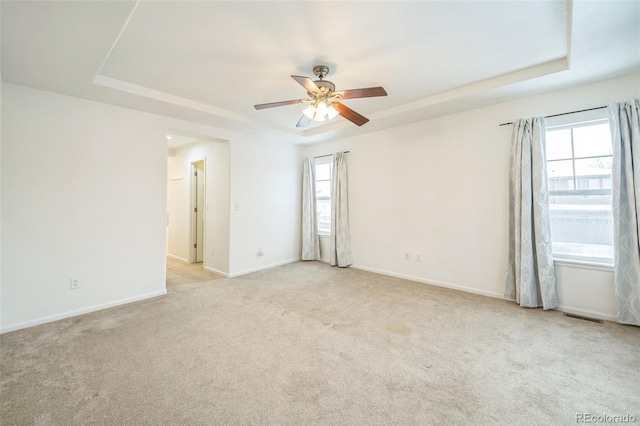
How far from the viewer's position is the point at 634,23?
1.94 m

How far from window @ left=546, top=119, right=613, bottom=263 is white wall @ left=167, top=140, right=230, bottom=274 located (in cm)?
445

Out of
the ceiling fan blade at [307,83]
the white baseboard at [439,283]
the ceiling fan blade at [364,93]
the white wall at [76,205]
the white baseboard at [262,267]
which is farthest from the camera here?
the white baseboard at [262,267]

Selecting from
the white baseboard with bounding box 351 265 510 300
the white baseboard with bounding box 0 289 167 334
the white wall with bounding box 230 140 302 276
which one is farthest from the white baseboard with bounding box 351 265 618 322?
the white baseboard with bounding box 0 289 167 334

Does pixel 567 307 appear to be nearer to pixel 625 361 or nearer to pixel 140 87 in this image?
pixel 625 361

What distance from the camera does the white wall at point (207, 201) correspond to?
4574 millimetres

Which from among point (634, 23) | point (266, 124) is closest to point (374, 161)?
point (266, 124)

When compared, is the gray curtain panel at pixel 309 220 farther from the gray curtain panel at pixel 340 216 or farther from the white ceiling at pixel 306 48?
the white ceiling at pixel 306 48

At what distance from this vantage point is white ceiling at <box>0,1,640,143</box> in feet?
6.02

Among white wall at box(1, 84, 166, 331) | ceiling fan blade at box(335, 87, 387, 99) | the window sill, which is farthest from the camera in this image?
the window sill

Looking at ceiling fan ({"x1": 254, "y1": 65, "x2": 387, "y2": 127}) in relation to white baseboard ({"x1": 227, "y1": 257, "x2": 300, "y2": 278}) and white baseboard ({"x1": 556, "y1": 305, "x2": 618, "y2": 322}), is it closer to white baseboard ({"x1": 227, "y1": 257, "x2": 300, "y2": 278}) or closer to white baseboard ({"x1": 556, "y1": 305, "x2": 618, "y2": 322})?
white baseboard ({"x1": 227, "y1": 257, "x2": 300, "y2": 278})

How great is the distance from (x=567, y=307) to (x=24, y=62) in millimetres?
5714

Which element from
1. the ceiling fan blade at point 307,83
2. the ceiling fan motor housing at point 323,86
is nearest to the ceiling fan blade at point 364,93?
the ceiling fan motor housing at point 323,86

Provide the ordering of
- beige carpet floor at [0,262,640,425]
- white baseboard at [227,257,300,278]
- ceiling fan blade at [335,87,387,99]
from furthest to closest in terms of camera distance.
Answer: white baseboard at [227,257,300,278], ceiling fan blade at [335,87,387,99], beige carpet floor at [0,262,640,425]

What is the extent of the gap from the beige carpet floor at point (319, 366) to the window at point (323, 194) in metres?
2.46
